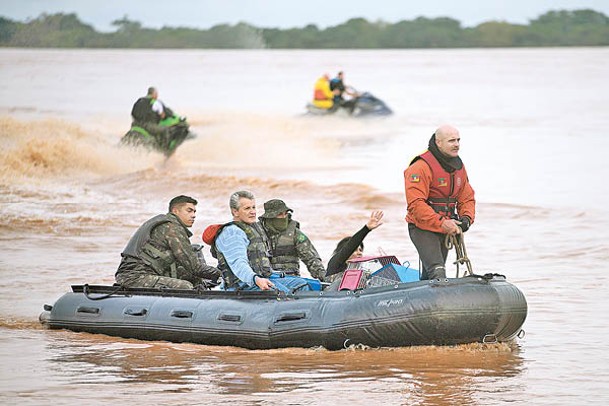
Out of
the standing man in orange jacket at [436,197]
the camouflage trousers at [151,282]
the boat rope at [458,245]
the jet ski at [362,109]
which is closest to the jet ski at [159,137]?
the jet ski at [362,109]

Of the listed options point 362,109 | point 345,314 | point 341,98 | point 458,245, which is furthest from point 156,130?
point 345,314

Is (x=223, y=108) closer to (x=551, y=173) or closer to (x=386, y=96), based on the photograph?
(x=386, y=96)

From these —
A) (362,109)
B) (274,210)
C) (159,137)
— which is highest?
(274,210)

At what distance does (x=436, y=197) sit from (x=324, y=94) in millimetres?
25870

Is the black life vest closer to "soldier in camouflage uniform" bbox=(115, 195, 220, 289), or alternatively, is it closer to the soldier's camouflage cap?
the soldier's camouflage cap

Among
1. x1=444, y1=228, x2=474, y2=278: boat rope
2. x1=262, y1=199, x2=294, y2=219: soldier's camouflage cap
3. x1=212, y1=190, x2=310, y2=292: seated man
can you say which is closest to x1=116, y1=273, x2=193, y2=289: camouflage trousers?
x1=212, y1=190, x2=310, y2=292: seated man

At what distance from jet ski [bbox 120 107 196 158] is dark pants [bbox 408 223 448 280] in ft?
49.7

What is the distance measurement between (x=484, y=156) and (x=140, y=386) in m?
21.6

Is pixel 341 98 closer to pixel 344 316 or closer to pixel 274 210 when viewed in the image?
pixel 274 210

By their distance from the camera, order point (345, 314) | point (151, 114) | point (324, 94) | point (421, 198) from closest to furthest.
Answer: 1. point (345, 314)
2. point (421, 198)
3. point (151, 114)
4. point (324, 94)

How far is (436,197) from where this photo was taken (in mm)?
9656

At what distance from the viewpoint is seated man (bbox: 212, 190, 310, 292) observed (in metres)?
9.52

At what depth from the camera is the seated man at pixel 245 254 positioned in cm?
952

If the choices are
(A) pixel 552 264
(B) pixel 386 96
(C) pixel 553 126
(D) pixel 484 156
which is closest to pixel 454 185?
(A) pixel 552 264
